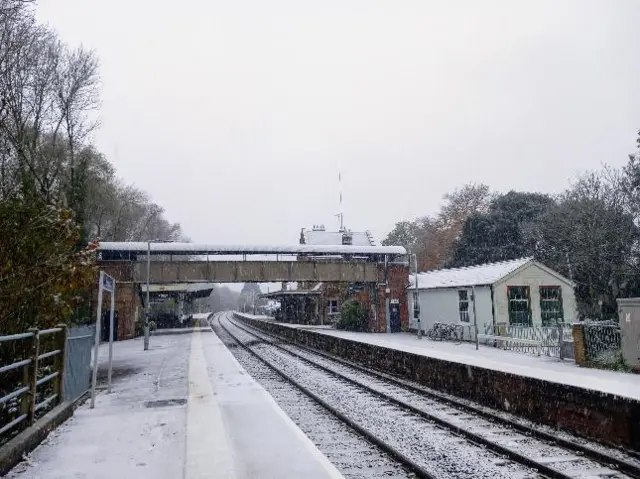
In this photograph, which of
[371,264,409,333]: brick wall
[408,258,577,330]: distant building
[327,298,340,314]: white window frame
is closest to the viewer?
[408,258,577,330]: distant building

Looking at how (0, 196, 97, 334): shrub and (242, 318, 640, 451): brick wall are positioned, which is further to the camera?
(0, 196, 97, 334): shrub

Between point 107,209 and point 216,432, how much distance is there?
37.2 metres

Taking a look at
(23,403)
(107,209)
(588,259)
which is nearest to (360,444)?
(23,403)

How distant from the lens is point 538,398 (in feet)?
28.3

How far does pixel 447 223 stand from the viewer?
61125 mm

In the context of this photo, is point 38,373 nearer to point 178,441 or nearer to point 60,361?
point 60,361

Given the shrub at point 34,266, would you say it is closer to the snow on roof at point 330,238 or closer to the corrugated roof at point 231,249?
the corrugated roof at point 231,249

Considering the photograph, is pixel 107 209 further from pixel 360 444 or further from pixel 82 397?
pixel 360 444

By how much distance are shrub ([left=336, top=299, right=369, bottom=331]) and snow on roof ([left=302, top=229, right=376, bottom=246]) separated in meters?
17.3

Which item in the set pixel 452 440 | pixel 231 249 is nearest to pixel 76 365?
pixel 452 440

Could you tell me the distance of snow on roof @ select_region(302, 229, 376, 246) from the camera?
187ft

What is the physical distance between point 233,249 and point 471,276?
16.1 m

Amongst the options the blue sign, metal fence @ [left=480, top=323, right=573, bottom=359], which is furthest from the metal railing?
metal fence @ [left=480, top=323, right=573, bottom=359]

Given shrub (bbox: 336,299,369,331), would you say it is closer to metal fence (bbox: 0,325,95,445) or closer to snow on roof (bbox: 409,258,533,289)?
snow on roof (bbox: 409,258,533,289)
